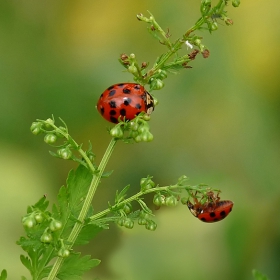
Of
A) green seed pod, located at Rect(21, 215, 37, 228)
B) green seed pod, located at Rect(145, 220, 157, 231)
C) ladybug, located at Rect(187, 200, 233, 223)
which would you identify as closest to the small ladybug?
ladybug, located at Rect(187, 200, 233, 223)

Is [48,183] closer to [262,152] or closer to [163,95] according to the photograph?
[163,95]

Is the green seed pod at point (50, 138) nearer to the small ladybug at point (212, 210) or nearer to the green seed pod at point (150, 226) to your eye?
the green seed pod at point (150, 226)

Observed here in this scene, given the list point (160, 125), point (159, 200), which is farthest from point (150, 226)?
point (160, 125)

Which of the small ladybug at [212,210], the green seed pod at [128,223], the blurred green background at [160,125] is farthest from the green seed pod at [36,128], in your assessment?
the blurred green background at [160,125]

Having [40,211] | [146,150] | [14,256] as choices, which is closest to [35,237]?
[40,211]

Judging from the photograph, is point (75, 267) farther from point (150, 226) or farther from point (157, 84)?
point (157, 84)
